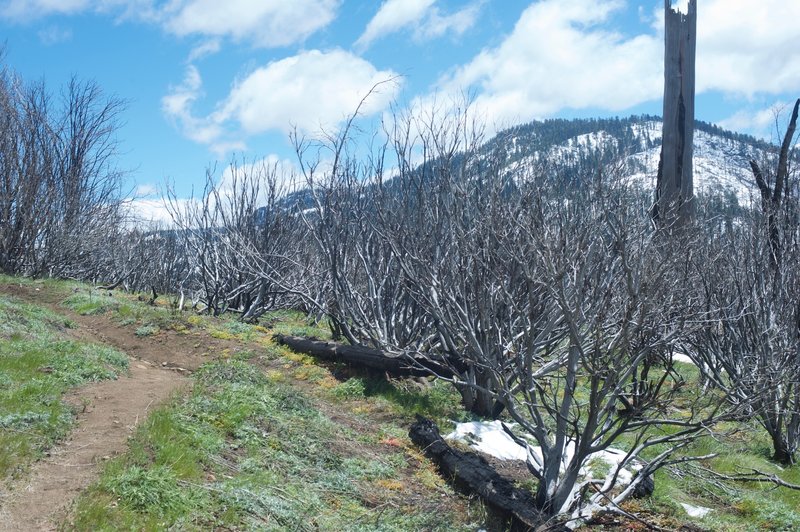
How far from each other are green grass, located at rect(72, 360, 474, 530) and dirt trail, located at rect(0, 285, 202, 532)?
8.1 inches

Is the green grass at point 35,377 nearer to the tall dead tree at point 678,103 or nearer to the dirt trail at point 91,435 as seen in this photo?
the dirt trail at point 91,435

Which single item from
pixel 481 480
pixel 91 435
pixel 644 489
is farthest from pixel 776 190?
pixel 91 435

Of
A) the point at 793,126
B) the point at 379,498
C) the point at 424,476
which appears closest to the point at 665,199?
the point at 793,126

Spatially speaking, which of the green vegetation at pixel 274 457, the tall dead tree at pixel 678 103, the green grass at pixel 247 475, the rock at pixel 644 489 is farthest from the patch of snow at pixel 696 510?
the tall dead tree at pixel 678 103

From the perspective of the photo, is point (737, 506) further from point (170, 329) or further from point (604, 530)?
point (170, 329)

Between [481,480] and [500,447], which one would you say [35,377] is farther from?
[500,447]

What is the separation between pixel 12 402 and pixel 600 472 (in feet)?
20.3

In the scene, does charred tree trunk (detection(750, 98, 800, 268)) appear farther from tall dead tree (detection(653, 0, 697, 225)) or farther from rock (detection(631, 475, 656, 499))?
rock (detection(631, 475, 656, 499))

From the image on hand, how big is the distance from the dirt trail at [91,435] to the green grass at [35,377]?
14 centimetres

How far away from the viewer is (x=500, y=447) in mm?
8133

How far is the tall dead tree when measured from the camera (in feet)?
39.8

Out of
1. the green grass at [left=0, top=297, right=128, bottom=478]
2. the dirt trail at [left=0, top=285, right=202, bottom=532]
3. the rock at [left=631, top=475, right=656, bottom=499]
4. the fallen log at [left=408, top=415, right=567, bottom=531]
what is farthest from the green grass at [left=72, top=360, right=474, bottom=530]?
the rock at [left=631, top=475, right=656, bottom=499]

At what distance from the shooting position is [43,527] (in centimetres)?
408

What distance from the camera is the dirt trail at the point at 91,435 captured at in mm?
4270
